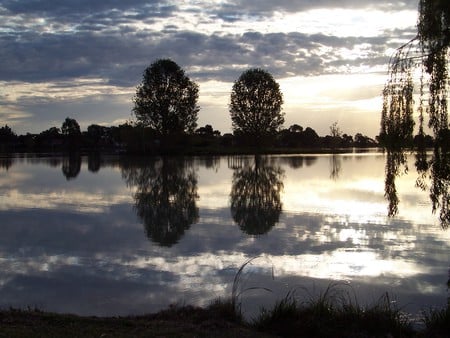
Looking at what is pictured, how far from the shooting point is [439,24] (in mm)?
7586

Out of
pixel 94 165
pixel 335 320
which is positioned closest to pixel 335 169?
pixel 94 165

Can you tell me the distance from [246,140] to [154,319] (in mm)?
88112

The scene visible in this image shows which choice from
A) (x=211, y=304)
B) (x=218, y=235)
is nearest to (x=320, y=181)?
(x=218, y=235)

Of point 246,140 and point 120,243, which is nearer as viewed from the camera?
point 120,243

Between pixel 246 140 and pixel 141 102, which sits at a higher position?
pixel 141 102

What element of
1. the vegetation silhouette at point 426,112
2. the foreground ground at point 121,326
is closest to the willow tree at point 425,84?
the vegetation silhouette at point 426,112

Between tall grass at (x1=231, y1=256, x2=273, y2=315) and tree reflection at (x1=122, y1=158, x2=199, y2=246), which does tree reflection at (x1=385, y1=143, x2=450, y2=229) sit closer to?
tall grass at (x1=231, y1=256, x2=273, y2=315)

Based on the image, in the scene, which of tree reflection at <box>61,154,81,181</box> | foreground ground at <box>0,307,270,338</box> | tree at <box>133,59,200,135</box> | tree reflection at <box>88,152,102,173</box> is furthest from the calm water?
tree at <box>133,59,200,135</box>

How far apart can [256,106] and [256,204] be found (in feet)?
239

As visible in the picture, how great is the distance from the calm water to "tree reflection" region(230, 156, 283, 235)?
7 cm

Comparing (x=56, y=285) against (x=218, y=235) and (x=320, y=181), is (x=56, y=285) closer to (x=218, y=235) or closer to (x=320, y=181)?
(x=218, y=235)

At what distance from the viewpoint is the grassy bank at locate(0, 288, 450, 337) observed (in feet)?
19.9

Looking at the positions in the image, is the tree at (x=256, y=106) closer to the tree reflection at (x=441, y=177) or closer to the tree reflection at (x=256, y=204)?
the tree reflection at (x=256, y=204)

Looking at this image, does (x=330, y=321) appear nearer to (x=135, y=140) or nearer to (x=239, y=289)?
(x=239, y=289)
